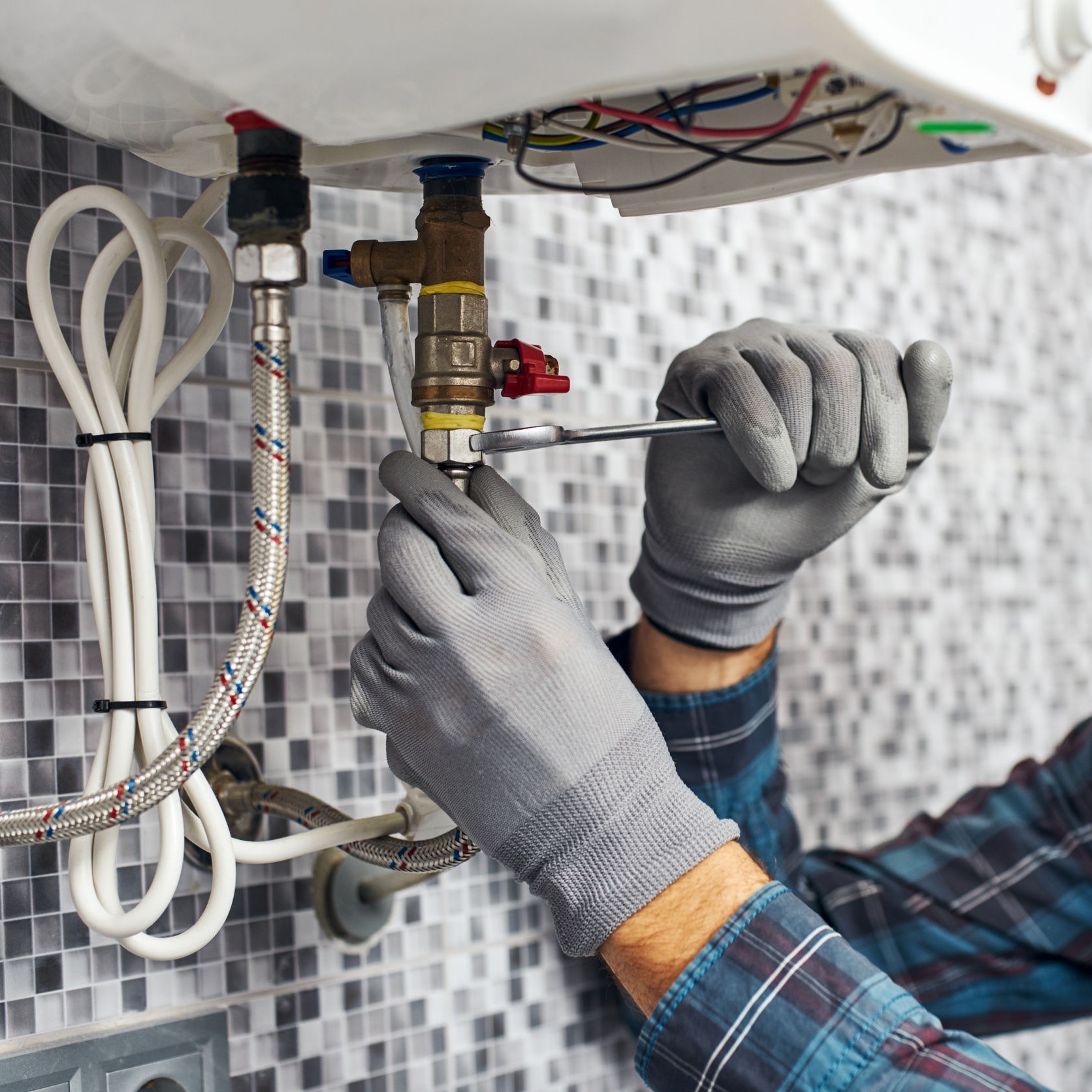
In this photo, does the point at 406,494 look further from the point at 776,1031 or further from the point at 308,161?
the point at 776,1031

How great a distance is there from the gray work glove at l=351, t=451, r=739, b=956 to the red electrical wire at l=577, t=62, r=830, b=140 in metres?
0.19

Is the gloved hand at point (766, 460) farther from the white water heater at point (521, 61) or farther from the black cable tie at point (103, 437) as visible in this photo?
the black cable tie at point (103, 437)

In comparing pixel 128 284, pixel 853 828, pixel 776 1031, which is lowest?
pixel 853 828

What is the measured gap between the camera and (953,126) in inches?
16.0

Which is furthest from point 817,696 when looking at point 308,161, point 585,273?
point 308,161

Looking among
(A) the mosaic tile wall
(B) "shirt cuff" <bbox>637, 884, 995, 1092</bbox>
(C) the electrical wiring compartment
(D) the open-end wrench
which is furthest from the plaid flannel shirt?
(C) the electrical wiring compartment

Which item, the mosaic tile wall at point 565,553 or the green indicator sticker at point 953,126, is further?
the mosaic tile wall at point 565,553

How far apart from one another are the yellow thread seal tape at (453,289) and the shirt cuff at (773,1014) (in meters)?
0.33

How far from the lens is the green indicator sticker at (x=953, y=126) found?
0.40m

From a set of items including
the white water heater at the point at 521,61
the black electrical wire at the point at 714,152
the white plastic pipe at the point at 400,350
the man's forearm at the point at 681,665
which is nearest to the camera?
the white water heater at the point at 521,61

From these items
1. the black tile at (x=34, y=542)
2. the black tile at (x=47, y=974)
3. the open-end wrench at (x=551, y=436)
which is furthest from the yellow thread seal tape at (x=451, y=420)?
the black tile at (x=47, y=974)

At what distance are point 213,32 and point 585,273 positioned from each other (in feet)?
1.68

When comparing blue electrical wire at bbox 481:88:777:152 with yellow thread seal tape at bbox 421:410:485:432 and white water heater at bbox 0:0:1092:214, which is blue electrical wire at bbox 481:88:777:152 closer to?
white water heater at bbox 0:0:1092:214

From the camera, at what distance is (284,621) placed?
72 centimetres
